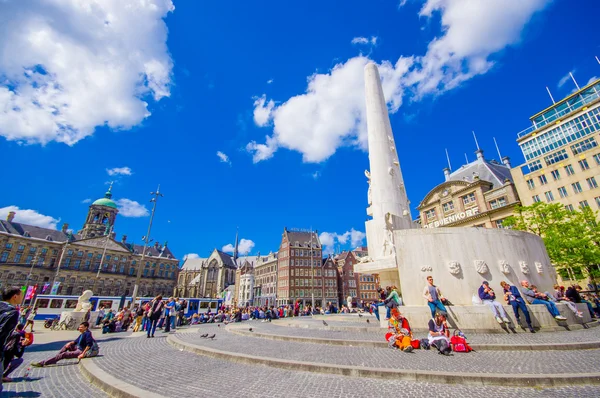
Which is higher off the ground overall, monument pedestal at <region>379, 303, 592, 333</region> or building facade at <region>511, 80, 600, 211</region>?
building facade at <region>511, 80, 600, 211</region>

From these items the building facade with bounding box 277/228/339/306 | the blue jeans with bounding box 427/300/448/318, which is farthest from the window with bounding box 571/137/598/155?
the building facade with bounding box 277/228/339/306

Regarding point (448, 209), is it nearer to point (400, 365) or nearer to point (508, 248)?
point (508, 248)

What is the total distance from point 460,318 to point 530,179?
133 ft

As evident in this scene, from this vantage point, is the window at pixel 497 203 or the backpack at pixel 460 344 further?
the window at pixel 497 203

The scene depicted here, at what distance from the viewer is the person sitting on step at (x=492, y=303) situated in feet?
29.9

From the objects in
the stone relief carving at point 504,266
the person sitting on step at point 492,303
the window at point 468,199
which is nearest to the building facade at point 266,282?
the window at point 468,199

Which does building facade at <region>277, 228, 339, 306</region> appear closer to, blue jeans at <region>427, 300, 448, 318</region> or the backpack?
blue jeans at <region>427, 300, 448, 318</region>

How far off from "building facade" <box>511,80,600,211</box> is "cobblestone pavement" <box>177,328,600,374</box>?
1506 inches

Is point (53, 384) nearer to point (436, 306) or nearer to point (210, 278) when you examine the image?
point (436, 306)

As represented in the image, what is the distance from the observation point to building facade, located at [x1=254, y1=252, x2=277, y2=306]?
7675cm

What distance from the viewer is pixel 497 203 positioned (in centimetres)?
3984

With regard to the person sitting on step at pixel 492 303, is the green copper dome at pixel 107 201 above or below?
above

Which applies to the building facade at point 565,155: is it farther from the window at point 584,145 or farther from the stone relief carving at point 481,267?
the stone relief carving at point 481,267

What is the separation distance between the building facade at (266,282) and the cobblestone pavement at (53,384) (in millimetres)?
70693
